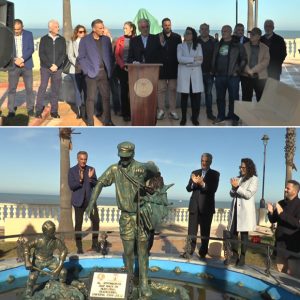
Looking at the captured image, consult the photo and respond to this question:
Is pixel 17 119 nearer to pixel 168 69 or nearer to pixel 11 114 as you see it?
pixel 11 114

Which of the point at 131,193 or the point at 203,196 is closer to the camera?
the point at 131,193

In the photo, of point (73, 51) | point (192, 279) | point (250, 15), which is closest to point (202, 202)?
point (192, 279)

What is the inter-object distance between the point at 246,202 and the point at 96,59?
290 cm

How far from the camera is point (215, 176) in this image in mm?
6734

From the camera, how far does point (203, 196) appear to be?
6.83 metres

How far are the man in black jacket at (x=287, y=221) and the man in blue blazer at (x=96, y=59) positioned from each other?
3060 millimetres

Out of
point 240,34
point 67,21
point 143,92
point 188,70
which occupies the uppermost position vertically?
point 67,21

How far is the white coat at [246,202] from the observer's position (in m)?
6.25

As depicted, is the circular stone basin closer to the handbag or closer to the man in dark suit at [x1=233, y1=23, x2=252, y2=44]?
the handbag

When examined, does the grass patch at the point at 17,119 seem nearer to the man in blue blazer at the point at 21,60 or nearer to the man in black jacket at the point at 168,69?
the man in blue blazer at the point at 21,60

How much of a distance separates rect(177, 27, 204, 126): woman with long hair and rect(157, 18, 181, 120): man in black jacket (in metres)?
0.12

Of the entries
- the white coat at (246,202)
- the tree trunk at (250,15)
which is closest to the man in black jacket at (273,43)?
the white coat at (246,202)

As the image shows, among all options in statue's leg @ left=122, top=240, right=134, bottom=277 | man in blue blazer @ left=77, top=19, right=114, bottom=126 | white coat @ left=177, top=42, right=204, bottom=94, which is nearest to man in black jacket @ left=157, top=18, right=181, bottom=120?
white coat @ left=177, top=42, right=204, bottom=94

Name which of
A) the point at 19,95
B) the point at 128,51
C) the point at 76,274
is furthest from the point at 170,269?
the point at 19,95
